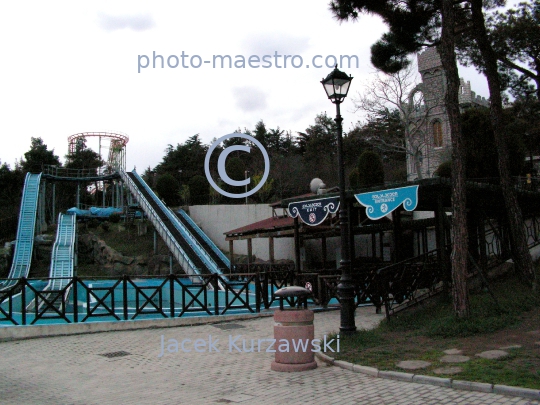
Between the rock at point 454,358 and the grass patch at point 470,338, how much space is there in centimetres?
11

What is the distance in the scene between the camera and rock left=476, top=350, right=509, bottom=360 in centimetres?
720

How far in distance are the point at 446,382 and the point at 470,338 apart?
2.56 meters

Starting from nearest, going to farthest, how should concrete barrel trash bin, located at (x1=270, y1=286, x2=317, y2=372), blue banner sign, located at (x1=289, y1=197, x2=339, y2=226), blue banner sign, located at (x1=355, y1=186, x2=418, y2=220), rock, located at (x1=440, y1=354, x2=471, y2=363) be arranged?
rock, located at (x1=440, y1=354, x2=471, y2=363), concrete barrel trash bin, located at (x1=270, y1=286, x2=317, y2=372), blue banner sign, located at (x1=355, y1=186, x2=418, y2=220), blue banner sign, located at (x1=289, y1=197, x2=339, y2=226)

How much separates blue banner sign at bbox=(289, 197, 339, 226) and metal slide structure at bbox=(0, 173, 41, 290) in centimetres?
1856

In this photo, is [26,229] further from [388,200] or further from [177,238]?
[388,200]

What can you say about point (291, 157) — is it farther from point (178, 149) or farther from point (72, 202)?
point (72, 202)

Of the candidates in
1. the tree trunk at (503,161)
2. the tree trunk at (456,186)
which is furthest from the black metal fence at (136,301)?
the tree trunk at (503,161)

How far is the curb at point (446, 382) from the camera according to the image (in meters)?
5.74

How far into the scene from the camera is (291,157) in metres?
46.5

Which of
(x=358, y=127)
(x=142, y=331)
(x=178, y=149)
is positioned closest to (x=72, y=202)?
(x=178, y=149)

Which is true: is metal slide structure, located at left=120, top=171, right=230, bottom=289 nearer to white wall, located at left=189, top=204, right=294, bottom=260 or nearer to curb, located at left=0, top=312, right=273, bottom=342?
white wall, located at left=189, top=204, right=294, bottom=260

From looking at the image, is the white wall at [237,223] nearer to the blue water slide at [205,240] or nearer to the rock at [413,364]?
the blue water slide at [205,240]

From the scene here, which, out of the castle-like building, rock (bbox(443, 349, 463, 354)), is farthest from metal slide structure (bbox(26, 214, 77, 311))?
the castle-like building

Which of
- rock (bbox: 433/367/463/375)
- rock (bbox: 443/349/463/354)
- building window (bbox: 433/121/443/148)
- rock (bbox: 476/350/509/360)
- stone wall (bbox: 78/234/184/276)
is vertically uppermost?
building window (bbox: 433/121/443/148)
